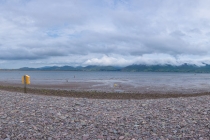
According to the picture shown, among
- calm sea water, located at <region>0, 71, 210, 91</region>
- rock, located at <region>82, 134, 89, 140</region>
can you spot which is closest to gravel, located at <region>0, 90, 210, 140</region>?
rock, located at <region>82, 134, 89, 140</region>

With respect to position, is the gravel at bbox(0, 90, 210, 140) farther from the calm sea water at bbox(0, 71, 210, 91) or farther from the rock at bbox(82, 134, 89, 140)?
the calm sea water at bbox(0, 71, 210, 91)

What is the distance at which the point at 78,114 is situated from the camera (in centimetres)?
1034

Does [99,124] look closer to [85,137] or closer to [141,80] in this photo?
[85,137]

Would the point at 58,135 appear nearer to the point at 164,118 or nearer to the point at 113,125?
the point at 113,125

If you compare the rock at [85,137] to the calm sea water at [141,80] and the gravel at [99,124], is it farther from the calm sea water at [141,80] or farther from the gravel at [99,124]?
the calm sea water at [141,80]

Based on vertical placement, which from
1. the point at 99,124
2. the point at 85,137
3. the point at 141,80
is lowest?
the point at 141,80

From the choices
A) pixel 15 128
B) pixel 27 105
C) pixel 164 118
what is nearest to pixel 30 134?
pixel 15 128

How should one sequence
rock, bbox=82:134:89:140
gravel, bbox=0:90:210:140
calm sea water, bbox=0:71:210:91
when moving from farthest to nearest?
calm sea water, bbox=0:71:210:91, gravel, bbox=0:90:210:140, rock, bbox=82:134:89:140

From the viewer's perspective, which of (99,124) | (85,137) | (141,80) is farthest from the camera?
(141,80)

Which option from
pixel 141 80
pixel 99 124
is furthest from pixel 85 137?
pixel 141 80

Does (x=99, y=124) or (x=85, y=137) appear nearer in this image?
(x=85, y=137)

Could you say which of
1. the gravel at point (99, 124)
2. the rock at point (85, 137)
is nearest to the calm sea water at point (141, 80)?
the gravel at point (99, 124)

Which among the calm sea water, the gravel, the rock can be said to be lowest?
the calm sea water

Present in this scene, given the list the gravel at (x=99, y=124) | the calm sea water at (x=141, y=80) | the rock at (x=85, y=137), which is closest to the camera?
the rock at (x=85, y=137)
